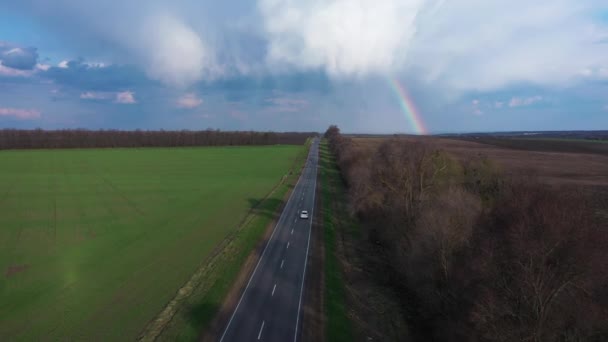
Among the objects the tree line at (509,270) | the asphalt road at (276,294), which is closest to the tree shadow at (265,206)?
the asphalt road at (276,294)

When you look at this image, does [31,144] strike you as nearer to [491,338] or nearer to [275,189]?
[275,189]

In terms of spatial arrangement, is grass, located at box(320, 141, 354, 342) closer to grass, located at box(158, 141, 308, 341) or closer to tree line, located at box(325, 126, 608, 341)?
tree line, located at box(325, 126, 608, 341)

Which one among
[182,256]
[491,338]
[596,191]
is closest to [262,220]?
[182,256]

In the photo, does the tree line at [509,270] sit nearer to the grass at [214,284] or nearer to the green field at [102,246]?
the grass at [214,284]

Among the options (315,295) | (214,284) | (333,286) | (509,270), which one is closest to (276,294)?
(315,295)

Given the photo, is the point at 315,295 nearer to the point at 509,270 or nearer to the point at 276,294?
the point at 276,294

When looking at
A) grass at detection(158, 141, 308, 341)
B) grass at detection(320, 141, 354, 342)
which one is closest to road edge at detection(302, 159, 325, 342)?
grass at detection(320, 141, 354, 342)
